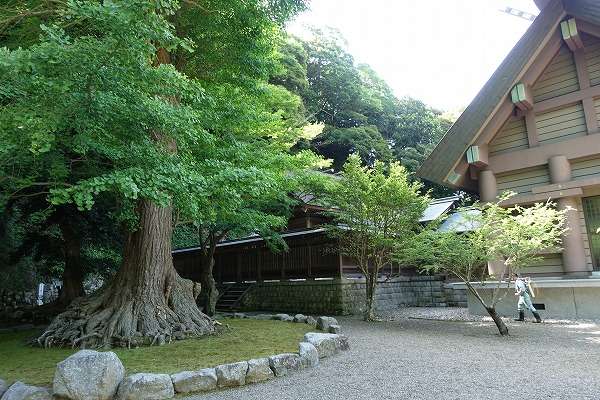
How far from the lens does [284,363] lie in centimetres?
520

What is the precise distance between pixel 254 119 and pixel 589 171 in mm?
8561

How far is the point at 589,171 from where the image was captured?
1002cm

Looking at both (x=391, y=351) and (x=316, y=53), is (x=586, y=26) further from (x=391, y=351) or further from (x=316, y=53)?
(x=316, y=53)

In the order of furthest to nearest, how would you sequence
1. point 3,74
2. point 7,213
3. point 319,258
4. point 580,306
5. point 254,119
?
point 319,258
point 7,213
point 580,306
point 254,119
point 3,74

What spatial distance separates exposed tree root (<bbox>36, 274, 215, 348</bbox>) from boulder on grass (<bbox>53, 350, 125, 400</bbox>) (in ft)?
7.63

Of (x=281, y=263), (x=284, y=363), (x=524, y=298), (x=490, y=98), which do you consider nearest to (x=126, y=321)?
(x=284, y=363)

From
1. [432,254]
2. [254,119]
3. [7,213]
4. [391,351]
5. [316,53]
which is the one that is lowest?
[391,351]

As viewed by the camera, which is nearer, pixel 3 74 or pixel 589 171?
pixel 3 74

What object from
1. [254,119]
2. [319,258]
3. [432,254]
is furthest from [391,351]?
[319,258]

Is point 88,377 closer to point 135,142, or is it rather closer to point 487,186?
point 135,142

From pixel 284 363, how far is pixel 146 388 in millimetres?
1748

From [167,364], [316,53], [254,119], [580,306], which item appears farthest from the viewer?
[316,53]

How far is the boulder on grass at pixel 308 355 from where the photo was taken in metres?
5.46

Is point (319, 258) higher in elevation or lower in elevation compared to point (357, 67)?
lower
